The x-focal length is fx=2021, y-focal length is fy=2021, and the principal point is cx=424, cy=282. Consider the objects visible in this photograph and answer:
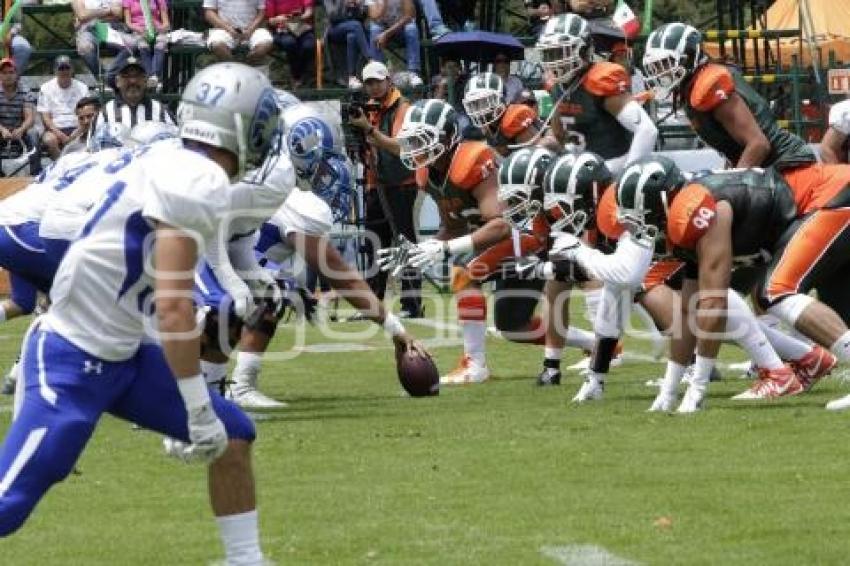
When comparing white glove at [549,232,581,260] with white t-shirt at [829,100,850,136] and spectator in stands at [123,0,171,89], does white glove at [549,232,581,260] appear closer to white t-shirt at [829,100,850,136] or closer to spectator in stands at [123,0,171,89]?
white t-shirt at [829,100,850,136]

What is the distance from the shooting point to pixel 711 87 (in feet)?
31.1

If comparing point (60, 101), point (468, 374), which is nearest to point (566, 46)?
point (468, 374)

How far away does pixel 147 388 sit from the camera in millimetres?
5324

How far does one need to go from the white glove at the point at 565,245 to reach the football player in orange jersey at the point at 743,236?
53 centimetres

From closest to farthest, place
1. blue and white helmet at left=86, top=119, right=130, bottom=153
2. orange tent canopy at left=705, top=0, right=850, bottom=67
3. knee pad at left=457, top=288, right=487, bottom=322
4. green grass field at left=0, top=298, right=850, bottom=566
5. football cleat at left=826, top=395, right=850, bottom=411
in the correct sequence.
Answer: green grass field at left=0, top=298, right=850, bottom=566 → football cleat at left=826, top=395, right=850, bottom=411 → blue and white helmet at left=86, top=119, right=130, bottom=153 → knee pad at left=457, top=288, right=487, bottom=322 → orange tent canopy at left=705, top=0, right=850, bottom=67

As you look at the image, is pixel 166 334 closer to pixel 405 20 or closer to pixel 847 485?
pixel 847 485

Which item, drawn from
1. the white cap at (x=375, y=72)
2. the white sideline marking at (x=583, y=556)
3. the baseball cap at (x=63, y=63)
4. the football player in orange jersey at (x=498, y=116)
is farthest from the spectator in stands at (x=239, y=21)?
the white sideline marking at (x=583, y=556)

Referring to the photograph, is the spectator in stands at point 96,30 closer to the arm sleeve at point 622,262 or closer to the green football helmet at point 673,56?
the green football helmet at point 673,56

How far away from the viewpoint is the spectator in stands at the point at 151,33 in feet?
60.5

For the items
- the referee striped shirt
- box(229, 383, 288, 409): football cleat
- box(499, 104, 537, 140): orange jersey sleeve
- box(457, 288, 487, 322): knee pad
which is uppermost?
box(499, 104, 537, 140): orange jersey sleeve

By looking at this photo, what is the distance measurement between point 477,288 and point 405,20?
7572 millimetres

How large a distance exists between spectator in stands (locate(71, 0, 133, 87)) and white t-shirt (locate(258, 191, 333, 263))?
857cm

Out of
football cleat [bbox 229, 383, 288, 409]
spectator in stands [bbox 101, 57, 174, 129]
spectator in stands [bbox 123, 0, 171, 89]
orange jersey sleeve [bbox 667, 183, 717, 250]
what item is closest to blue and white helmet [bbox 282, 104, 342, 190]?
football cleat [bbox 229, 383, 288, 409]

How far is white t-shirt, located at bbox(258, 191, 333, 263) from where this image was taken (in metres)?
9.69
